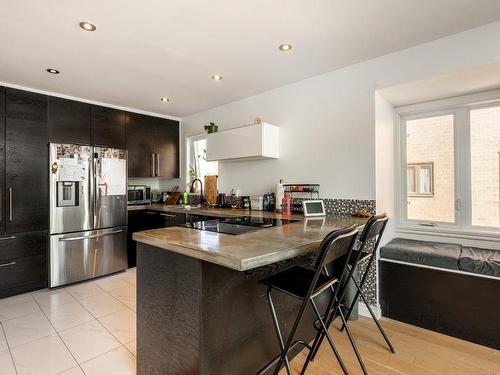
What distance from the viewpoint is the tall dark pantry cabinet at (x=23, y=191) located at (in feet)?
9.80

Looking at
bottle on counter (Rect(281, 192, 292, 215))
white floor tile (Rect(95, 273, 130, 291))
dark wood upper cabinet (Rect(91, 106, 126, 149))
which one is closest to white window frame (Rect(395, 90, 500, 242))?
bottle on counter (Rect(281, 192, 292, 215))

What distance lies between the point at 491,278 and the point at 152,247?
2.42 m

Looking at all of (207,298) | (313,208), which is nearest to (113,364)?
(207,298)

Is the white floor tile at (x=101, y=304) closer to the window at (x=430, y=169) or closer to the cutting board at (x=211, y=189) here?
the cutting board at (x=211, y=189)

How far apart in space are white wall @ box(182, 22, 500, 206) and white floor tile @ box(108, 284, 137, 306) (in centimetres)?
185

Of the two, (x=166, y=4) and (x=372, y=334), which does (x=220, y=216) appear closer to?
(x=372, y=334)

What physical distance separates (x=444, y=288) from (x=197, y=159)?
3.69 metres

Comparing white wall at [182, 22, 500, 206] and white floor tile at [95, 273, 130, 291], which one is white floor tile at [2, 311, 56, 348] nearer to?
white floor tile at [95, 273, 130, 291]

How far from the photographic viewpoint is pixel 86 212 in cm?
343

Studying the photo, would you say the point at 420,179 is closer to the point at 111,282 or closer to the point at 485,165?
the point at 485,165

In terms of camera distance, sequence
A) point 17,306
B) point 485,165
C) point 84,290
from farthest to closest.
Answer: point 84,290 < point 17,306 < point 485,165

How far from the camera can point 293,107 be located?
10.4 feet

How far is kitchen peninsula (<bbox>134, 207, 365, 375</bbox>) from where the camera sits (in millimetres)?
1296

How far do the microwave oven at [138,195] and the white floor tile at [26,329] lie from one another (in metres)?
1.85
